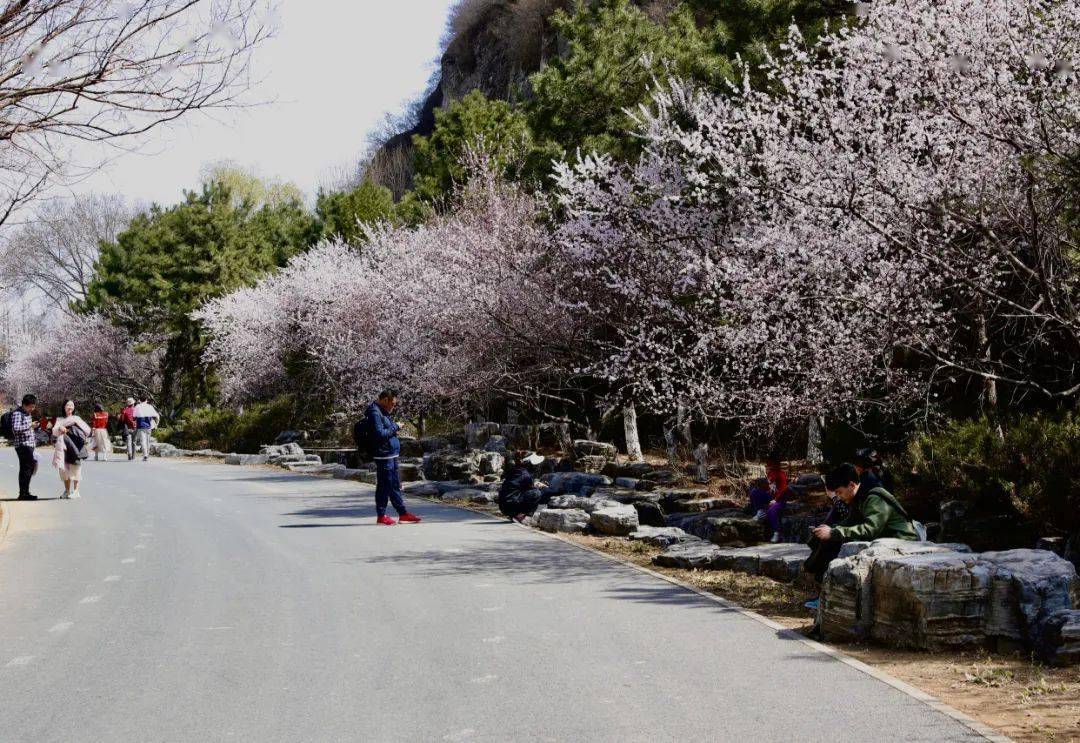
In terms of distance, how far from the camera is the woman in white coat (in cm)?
2145

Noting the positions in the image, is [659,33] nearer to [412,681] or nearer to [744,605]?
[744,605]

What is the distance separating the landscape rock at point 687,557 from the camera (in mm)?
13156

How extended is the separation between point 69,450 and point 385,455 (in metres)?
8.66

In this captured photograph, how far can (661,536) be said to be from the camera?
15.4m

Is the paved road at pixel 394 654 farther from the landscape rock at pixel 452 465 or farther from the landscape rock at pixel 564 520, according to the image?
the landscape rock at pixel 452 465

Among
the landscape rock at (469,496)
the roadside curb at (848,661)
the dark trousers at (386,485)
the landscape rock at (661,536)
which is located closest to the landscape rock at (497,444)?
the landscape rock at (469,496)

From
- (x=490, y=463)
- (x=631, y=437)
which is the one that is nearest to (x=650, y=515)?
(x=490, y=463)

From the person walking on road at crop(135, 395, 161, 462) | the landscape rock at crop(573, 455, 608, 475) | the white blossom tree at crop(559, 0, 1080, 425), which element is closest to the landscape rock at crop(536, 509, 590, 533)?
the white blossom tree at crop(559, 0, 1080, 425)

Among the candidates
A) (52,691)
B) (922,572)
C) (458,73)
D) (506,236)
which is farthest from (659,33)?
(458,73)

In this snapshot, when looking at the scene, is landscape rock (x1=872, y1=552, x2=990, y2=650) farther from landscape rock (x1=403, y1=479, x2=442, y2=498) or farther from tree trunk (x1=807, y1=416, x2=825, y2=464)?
landscape rock (x1=403, y1=479, x2=442, y2=498)

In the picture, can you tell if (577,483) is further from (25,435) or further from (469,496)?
(25,435)

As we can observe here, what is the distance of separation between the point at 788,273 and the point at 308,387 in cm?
3087

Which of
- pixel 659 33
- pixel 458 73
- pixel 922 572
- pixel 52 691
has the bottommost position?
pixel 52 691

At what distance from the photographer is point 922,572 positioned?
8.71m
